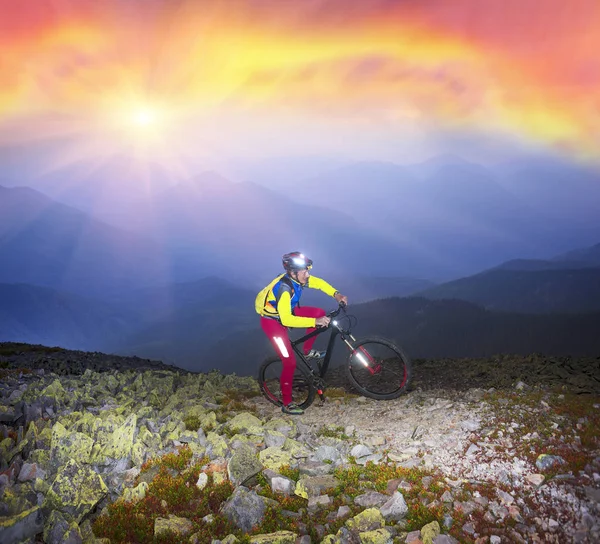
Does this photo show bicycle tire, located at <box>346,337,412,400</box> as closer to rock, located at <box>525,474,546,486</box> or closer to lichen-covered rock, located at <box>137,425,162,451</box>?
rock, located at <box>525,474,546,486</box>

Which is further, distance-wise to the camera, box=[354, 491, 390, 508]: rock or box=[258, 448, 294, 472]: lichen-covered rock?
box=[258, 448, 294, 472]: lichen-covered rock

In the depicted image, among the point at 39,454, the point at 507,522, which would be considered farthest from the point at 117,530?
the point at 507,522

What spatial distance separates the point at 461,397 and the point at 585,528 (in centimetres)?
570

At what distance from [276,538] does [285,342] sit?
17.3 ft

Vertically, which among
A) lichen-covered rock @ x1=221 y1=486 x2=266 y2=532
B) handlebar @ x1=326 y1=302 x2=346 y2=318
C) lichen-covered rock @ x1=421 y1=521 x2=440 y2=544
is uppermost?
handlebar @ x1=326 y1=302 x2=346 y2=318

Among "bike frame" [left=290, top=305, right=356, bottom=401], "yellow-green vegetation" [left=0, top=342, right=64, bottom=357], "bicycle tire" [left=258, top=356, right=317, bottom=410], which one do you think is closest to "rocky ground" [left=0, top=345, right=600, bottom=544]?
"bicycle tire" [left=258, top=356, right=317, bottom=410]

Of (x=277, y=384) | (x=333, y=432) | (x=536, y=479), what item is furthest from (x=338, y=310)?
(x=536, y=479)

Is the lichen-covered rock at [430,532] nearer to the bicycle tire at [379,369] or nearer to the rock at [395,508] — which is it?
the rock at [395,508]

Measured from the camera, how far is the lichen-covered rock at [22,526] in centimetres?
575

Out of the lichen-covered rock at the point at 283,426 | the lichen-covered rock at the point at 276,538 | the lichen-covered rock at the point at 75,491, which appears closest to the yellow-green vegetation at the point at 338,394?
the lichen-covered rock at the point at 283,426

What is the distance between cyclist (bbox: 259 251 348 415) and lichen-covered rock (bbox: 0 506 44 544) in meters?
5.96

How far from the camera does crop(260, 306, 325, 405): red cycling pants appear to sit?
1098 centimetres

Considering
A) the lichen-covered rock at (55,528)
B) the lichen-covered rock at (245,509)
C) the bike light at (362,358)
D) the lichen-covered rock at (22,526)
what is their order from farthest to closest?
1. the bike light at (362,358)
2. the lichen-covered rock at (245,509)
3. the lichen-covered rock at (55,528)
4. the lichen-covered rock at (22,526)

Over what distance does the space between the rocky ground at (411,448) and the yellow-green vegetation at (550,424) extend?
2cm
